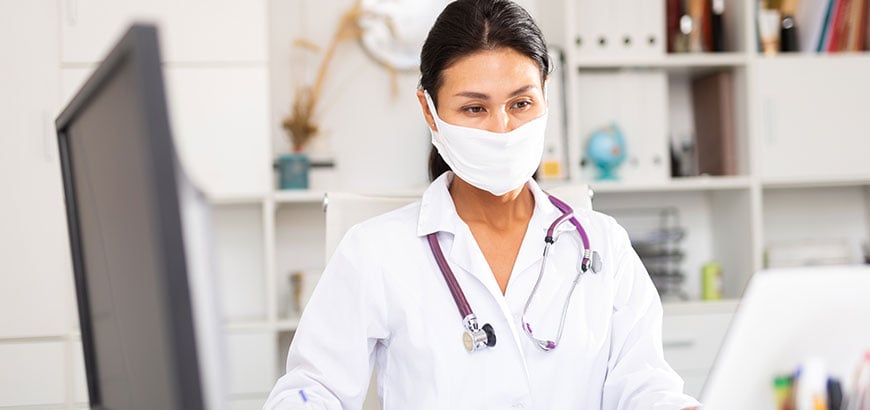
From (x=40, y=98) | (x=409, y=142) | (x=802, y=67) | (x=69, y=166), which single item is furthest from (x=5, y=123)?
(x=802, y=67)

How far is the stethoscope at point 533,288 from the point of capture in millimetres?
1419

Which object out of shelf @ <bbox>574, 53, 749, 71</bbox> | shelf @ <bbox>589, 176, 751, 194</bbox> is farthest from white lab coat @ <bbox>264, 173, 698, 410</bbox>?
shelf @ <bbox>574, 53, 749, 71</bbox>

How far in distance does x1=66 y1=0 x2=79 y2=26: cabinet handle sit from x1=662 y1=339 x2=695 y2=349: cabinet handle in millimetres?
2081

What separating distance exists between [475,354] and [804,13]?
2234 mm

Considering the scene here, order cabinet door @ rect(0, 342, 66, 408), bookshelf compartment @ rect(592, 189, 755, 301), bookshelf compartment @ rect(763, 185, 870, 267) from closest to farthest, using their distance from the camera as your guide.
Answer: cabinet door @ rect(0, 342, 66, 408), bookshelf compartment @ rect(592, 189, 755, 301), bookshelf compartment @ rect(763, 185, 870, 267)

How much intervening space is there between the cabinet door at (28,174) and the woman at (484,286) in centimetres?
156

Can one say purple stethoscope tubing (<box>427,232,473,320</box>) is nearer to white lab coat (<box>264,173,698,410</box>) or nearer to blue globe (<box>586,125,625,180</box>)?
white lab coat (<box>264,173,698,410</box>)

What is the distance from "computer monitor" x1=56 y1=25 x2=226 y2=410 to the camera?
1.71 ft

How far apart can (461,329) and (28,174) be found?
1.81 meters

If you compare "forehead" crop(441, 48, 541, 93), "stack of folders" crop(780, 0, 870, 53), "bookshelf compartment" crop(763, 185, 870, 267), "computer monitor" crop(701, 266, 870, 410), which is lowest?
"bookshelf compartment" crop(763, 185, 870, 267)

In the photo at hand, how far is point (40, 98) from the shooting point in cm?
270

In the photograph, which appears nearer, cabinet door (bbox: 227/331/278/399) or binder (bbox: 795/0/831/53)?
cabinet door (bbox: 227/331/278/399)

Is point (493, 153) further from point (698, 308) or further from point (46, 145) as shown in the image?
point (46, 145)

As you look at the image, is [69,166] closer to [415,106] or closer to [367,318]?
[367,318]
